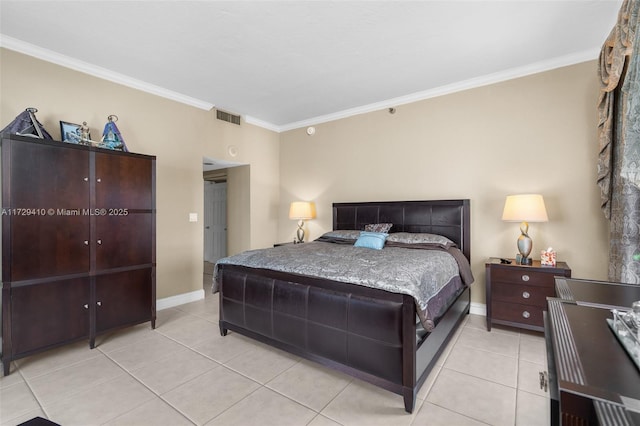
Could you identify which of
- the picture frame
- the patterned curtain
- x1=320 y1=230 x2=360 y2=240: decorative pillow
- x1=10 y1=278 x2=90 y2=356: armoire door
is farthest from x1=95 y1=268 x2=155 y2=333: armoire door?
the patterned curtain

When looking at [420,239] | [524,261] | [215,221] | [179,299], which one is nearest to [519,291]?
[524,261]

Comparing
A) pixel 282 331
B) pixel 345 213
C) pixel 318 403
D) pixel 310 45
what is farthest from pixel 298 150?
pixel 318 403

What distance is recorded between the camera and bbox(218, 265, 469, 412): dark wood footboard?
187cm

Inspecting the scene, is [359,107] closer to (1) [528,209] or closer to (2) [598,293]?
(1) [528,209]

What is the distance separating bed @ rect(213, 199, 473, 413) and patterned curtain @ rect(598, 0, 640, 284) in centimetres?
120

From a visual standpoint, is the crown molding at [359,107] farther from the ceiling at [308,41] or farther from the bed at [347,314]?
the bed at [347,314]

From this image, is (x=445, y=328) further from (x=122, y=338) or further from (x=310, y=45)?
(x=122, y=338)

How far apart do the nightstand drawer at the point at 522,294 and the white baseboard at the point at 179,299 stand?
3828 mm

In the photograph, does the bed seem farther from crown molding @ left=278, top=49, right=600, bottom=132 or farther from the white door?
the white door

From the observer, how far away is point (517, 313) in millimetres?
2918

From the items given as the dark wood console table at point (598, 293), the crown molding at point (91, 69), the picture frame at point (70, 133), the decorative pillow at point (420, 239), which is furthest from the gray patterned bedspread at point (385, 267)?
the crown molding at point (91, 69)

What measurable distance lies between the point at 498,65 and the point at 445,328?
2872mm

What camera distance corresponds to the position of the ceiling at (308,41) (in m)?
2.32

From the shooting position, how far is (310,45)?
2811mm
